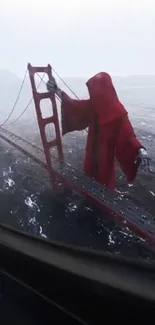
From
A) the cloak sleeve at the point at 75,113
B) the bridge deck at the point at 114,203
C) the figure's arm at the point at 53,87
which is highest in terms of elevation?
the figure's arm at the point at 53,87

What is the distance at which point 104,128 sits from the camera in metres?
7.83

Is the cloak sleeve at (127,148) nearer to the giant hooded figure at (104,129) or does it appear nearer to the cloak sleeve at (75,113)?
the giant hooded figure at (104,129)

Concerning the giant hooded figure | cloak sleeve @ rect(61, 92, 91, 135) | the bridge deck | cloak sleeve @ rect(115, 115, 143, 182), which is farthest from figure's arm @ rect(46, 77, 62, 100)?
cloak sleeve @ rect(115, 115, 143, 182)

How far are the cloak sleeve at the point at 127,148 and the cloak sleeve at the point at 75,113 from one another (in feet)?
4.75

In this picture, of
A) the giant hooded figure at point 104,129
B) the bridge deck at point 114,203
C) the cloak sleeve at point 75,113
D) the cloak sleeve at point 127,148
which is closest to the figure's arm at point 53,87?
the giant hooded figure at point 104,129

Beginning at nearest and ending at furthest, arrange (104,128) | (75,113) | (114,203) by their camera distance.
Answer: (114,203) → (104,128) → (75,113)

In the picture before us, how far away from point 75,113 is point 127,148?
7.28ft

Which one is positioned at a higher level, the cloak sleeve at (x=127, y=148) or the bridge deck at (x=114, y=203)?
the cloak sleeve at (x=127, y=148)

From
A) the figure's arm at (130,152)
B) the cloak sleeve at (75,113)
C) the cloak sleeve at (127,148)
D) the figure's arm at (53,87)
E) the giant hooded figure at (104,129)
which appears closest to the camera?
the figure's arm at (130,152)

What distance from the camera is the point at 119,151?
7.45 m

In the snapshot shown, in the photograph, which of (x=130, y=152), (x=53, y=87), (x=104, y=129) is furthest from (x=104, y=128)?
(x=53, y=87)

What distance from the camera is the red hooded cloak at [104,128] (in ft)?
24.1

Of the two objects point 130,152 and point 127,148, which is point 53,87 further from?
point 130,152

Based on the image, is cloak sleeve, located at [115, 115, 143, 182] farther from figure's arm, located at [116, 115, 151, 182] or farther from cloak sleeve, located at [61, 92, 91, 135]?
cloak sleeve, located at [61, 92, 91, 135]
